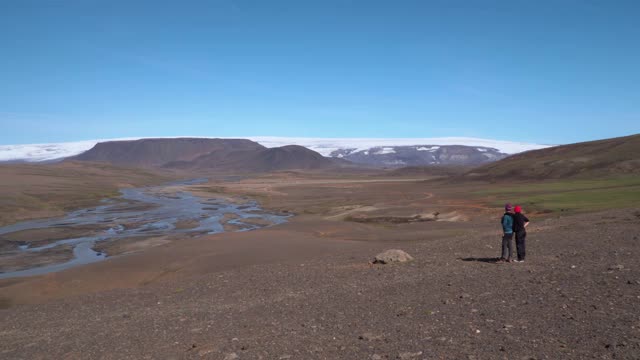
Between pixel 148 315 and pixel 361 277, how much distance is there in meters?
5.52

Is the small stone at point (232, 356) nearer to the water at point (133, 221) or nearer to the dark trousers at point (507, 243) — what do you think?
the dark trousers at point (507, 243)

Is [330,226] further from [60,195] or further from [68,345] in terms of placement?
[60,195]

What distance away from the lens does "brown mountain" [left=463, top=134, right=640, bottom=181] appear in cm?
6662

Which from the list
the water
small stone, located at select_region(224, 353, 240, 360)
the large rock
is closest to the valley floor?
small stone, located at select_region(224, 353, 240, 360)

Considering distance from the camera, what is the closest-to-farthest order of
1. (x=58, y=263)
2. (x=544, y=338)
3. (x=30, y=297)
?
1. (x=544, y=338)
2. (x=30, y=297)
3. (x=58, y=263)

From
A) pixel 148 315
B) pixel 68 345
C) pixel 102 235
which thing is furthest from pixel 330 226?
pixel 68 345

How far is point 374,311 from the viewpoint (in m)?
10.8

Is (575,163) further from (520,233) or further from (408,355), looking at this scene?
(408,355)

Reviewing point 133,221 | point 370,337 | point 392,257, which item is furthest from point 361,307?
point 133,221

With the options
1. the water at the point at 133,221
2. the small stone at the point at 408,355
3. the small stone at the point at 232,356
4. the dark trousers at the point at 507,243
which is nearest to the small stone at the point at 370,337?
the small stone at the point at 408,355

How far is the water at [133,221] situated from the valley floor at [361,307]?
6.21 m

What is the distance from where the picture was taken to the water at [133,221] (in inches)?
1119

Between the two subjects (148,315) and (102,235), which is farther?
(102,235)

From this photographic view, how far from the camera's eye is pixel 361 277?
585 inches
